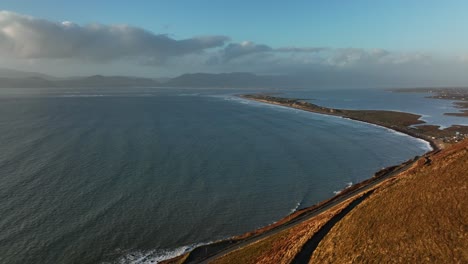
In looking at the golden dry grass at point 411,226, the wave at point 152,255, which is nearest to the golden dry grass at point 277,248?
the golden dry grass at point 411,226

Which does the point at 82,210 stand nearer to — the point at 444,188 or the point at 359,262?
the point at 359,262

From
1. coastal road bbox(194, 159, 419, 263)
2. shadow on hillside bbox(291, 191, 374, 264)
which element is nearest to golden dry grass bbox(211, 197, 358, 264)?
shadow on hillside bbox(291, 191, 374, 264)

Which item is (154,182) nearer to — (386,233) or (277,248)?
Answer: (277,248)

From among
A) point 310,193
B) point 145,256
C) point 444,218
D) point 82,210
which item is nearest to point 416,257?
point 444,218

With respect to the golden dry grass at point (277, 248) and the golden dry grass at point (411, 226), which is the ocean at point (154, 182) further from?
the golden dry grass at point (411, 226)

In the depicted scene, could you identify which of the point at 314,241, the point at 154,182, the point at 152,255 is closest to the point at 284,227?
the point at 314,241
